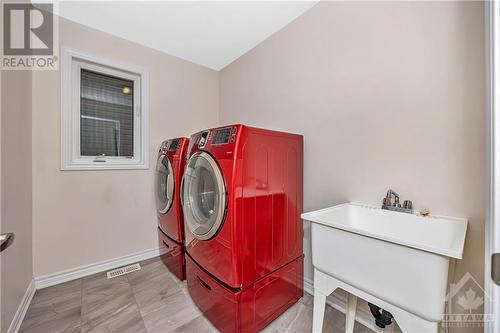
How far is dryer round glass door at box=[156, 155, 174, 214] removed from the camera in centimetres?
191

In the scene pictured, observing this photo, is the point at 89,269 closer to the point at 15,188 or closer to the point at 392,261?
the point at 15,188

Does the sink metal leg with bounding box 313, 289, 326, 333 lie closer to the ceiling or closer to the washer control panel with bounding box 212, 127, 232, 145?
the washer control panel with bounding box 212, 127, 232, 145

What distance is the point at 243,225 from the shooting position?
1194mm

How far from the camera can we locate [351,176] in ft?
4.77

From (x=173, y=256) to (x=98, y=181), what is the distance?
1049 mm

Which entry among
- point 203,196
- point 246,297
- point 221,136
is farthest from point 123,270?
point 221,136

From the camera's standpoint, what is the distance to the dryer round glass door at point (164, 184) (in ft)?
→ 6.28

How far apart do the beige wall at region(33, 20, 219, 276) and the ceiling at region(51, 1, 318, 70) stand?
0.64ft

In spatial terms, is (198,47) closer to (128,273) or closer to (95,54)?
(95,54)

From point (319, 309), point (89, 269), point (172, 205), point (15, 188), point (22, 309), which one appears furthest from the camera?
point (89, 269)

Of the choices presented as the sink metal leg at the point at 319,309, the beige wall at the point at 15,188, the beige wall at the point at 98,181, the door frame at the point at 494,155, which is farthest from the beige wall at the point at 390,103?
the beige wall at the point at 15,188

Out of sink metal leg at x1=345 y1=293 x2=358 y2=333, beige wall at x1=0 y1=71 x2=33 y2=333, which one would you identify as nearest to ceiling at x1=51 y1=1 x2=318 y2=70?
beige wall at x1=0 y1=71 x2=33 y2=333

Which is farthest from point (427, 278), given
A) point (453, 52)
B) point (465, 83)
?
point (453, 52)

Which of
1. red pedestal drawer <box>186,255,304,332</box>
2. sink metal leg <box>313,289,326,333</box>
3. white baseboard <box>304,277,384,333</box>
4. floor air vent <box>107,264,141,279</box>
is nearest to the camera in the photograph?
sink metal leg <box>313,289,326,333</box>
